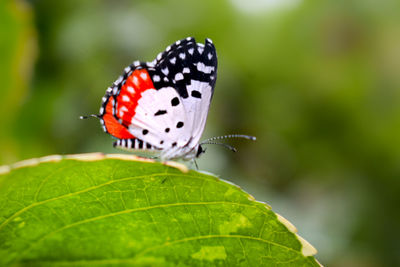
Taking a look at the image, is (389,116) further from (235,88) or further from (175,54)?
(175,54)

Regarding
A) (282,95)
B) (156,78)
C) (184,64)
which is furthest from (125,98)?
(282,95)

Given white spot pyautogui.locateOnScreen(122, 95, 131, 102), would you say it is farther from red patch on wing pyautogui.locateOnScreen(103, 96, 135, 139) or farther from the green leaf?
the green leaf

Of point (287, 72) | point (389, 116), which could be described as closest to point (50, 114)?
point (287, 72)

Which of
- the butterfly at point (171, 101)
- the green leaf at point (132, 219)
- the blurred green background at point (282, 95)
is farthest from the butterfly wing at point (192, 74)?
the blurred green background at point (282, 95)

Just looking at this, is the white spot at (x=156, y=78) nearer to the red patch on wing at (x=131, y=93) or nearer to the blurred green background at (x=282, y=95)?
the red patch on wing at (x=131, y=93)

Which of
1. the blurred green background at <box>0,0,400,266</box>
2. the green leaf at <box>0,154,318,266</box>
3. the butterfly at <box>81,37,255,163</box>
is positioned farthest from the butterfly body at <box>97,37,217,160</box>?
the blurred green background at <box>0,0,400,266</box>

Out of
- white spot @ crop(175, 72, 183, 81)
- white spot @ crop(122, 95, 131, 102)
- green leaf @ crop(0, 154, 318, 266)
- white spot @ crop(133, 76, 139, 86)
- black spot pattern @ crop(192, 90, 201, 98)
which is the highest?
white spot @ crop(175, 72, 183, 81)

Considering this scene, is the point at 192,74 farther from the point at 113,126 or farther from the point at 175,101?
the point at 113,126
